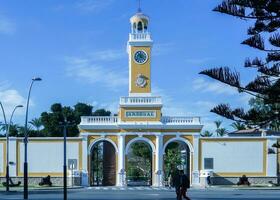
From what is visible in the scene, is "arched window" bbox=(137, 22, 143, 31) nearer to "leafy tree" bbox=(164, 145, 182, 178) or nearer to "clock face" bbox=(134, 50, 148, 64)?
"clock face" bbox=(134, 50, 148, 64)

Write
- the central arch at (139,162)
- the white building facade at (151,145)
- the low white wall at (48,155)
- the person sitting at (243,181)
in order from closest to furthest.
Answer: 1. the person sitting at (243,181)
2. the white building facade at (151,145)
3. the low white wall at (48,155)
4. the central arch at (139,162)

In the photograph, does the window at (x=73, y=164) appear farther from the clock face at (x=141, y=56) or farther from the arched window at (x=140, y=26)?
the arched window at (x=140, y=26)

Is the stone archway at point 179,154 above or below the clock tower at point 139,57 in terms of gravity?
below

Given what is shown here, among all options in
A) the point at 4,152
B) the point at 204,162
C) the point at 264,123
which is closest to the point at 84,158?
the point at 4,152

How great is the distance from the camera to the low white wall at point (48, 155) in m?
60.0

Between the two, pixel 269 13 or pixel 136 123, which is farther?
pixel 136 123

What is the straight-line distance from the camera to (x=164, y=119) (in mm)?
60406

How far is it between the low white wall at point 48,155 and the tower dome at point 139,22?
470 inches

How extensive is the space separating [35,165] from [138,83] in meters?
12.2

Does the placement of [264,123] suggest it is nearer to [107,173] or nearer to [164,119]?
[164,119]

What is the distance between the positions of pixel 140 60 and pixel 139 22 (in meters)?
3.58

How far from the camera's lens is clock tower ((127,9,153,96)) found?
201ft

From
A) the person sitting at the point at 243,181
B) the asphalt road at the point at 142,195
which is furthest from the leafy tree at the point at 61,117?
the asphalt road at the point at 142,195

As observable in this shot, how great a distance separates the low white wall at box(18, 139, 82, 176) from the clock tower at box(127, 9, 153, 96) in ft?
24.7
